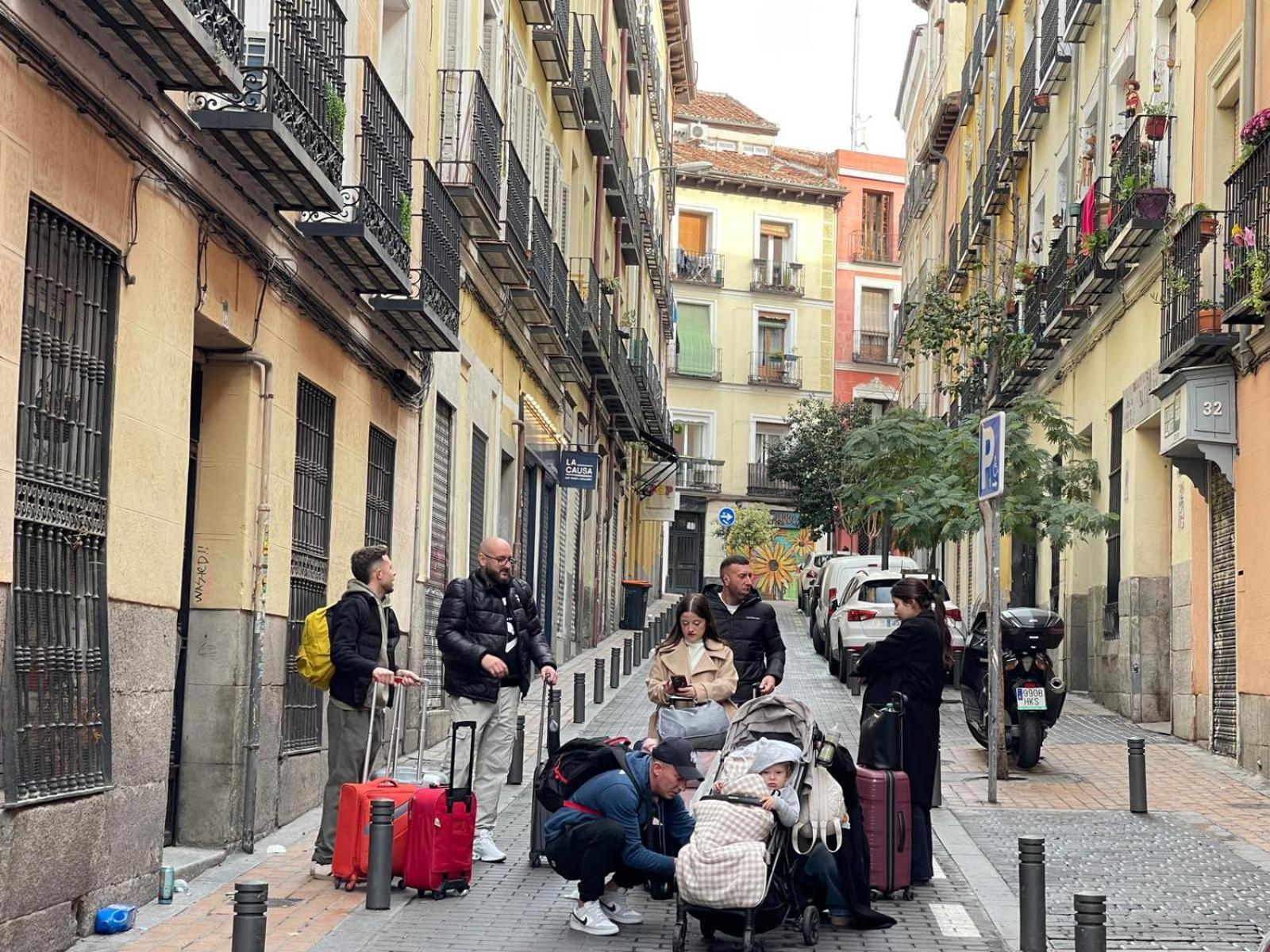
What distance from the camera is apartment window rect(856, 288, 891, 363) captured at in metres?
60.7

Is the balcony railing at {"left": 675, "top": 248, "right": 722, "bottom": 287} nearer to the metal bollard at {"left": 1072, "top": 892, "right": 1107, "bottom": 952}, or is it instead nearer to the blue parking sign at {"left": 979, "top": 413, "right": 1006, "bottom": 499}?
the blue parking sign at {"left": 979, "top": 413, "right": 1006, "bottom": 499}

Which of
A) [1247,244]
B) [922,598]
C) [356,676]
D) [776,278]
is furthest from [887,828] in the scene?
[776,278]

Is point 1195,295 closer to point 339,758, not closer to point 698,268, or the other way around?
point 339,758

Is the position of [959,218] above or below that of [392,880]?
above

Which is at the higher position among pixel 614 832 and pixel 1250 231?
pixel 1250 231

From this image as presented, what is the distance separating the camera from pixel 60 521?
798 centimetres

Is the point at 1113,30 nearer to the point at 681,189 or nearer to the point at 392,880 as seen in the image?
the point at 392,880

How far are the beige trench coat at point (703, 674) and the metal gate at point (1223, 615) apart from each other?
290 inches

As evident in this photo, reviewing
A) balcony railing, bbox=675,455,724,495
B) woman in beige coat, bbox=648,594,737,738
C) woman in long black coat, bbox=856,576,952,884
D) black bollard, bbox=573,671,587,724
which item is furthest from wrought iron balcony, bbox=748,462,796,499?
woman in long black coat, bbox=856,576,952,884

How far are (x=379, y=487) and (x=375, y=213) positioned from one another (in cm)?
326

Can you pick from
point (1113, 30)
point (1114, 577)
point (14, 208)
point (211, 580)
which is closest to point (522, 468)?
point (1114, 577)

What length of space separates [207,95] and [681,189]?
49.5m

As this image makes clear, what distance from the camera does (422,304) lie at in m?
13.6

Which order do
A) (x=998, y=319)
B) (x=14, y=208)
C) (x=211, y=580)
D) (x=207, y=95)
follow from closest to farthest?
(x=14, y=208) → (x=207, y=95) → (x=211, y=580) → (x=998, y=319)
